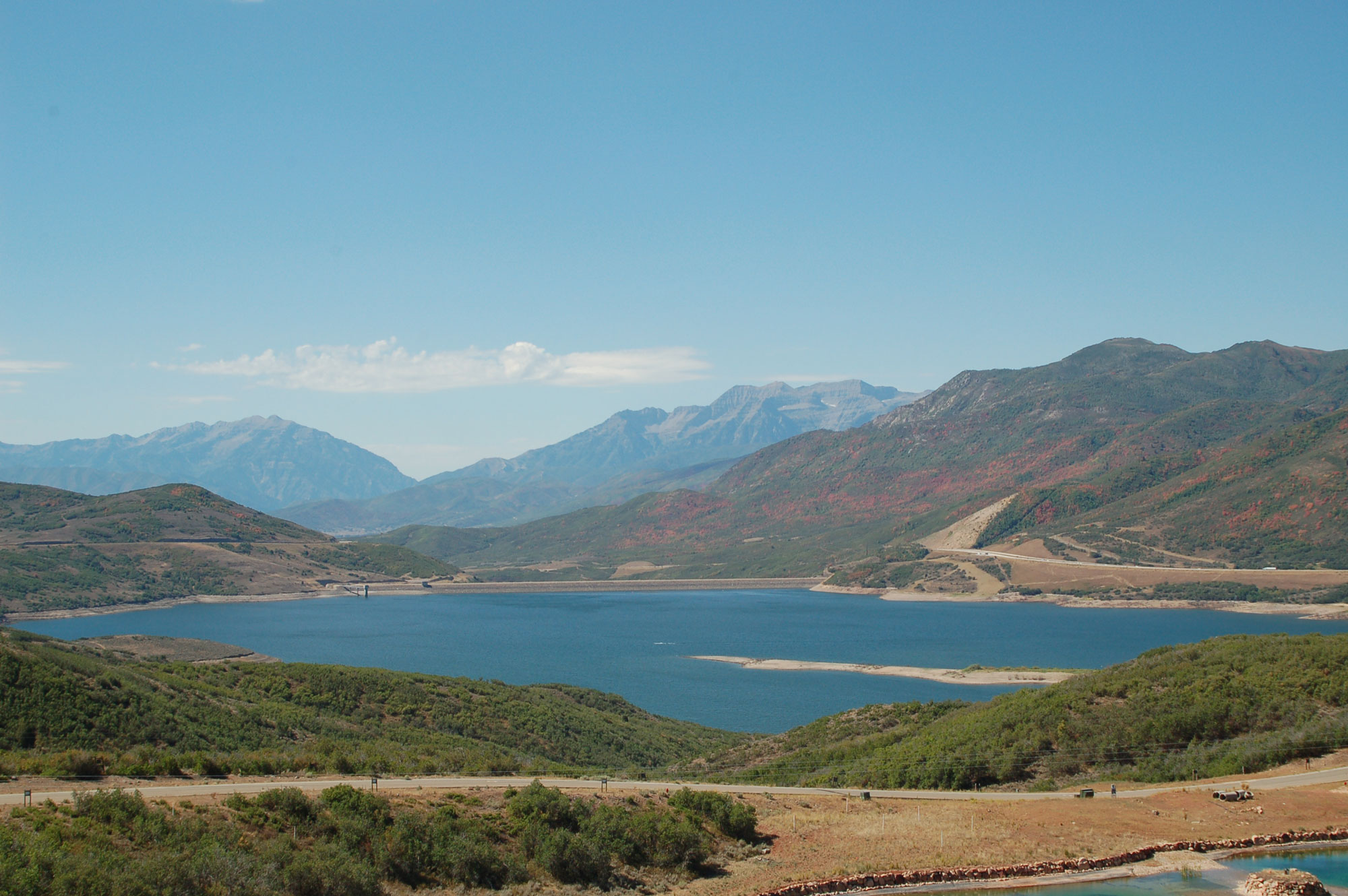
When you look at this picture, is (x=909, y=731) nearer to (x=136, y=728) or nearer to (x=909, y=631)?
(x=136, y=728)

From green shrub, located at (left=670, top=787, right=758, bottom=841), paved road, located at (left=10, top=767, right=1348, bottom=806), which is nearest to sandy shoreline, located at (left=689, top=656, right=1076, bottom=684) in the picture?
paved road, located at (left=10, top=767, right=1348, bottom=806)

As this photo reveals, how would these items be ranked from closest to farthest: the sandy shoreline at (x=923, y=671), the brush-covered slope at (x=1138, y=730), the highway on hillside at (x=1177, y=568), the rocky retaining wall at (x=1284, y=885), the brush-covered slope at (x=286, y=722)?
1. the rocky retaining wall at (x=1284, y=885)
2. the brush-covered slope at (x=286, y=722)
3. the brush-covered slope at (x=1138, y=730)
4. the sandy shoreline at (x=923, y=671)
5. the highway on hillside at (x=1177, y=568)

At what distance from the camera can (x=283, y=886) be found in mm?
19062

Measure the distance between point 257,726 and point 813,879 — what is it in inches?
1094

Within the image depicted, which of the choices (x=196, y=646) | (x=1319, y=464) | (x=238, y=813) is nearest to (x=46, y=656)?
(x=238, y=813)

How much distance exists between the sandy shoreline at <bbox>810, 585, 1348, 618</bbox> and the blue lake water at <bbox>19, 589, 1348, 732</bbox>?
9.85ft

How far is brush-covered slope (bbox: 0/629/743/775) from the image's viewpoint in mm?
30344

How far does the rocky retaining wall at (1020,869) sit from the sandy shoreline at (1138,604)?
138 metres

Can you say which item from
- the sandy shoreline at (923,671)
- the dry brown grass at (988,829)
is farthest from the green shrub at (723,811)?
the sandy shoreline at (923,671)

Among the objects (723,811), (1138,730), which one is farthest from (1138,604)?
(723,811)

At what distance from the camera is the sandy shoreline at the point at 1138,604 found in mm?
143000

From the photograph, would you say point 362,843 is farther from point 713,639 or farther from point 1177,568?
point 1177,568

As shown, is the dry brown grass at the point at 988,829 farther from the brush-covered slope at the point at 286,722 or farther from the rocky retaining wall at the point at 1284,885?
the brush-covered slope at the point at 286,722

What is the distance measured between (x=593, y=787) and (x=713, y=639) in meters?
119
